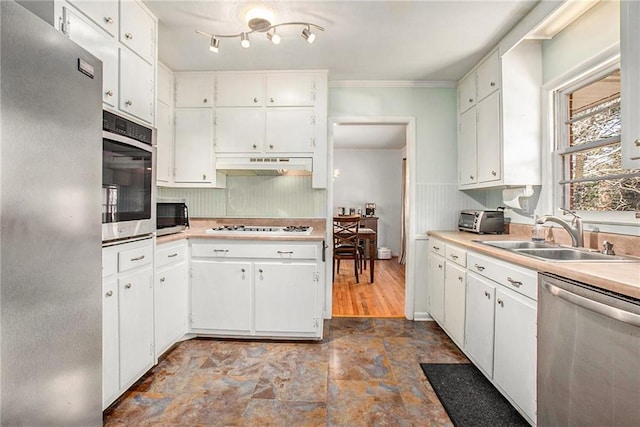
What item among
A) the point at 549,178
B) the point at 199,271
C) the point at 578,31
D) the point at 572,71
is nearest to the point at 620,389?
the point at 549,178

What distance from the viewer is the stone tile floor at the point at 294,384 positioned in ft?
5.48

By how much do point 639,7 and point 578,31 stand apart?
970 millimetres

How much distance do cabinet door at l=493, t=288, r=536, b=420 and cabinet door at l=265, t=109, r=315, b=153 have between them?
1.95 m

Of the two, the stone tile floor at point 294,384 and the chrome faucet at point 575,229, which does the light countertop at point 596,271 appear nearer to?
the chrome faucet at point 575,229

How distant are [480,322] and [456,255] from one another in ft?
1.81

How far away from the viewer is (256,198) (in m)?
3.22

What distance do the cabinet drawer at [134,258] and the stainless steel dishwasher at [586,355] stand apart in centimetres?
214

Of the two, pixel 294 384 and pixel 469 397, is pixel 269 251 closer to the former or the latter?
pixel 294 384

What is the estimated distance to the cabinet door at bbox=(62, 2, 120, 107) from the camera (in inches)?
56.4

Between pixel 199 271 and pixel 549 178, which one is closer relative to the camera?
pixel 549 178

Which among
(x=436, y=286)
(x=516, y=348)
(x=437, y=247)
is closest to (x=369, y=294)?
(x=436, y=286)

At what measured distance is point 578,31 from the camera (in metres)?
2.01

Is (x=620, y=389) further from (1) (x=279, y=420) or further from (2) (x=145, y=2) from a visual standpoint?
(2) (x=145, y=2)

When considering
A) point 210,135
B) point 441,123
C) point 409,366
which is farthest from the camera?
point 441,123
